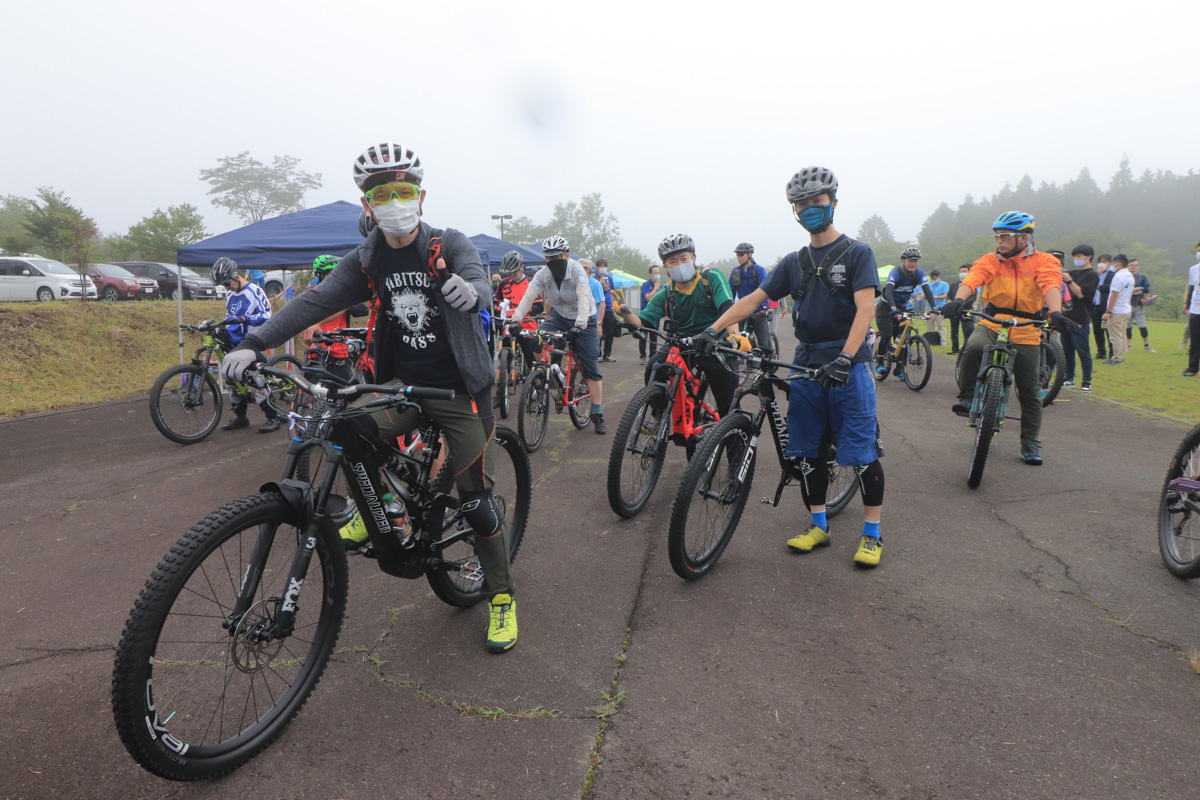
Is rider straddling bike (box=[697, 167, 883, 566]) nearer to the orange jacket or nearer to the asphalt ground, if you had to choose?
the asphalt ground

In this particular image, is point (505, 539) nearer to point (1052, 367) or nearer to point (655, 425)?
point (655, 425)

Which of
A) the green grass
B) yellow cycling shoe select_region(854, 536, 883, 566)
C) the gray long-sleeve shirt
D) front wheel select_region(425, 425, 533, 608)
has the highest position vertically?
the gray long-sleeve shirt

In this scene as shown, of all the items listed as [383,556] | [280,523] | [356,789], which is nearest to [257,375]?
[280,523]

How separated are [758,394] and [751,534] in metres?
1.06

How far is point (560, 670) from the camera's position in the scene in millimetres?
2969

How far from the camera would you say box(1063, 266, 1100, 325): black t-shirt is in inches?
440

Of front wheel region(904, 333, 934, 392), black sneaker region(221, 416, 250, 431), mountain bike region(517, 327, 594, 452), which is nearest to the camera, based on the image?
mountain bike region(517, 327, 594, 452)

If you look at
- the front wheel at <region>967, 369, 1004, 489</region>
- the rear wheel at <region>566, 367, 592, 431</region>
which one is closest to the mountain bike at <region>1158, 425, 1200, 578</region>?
the front wheel at <region>967, 369, 1004, 489</region>

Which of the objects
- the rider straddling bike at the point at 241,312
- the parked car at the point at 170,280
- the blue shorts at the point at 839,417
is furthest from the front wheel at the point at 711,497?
the parked car at the point at 170,280

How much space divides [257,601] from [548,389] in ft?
16.3

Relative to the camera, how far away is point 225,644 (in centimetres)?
280

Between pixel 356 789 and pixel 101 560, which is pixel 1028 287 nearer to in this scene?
pixel 356 789

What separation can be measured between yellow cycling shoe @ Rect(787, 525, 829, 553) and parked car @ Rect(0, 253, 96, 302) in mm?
23739

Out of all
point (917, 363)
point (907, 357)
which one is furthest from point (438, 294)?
point (907, 357)
